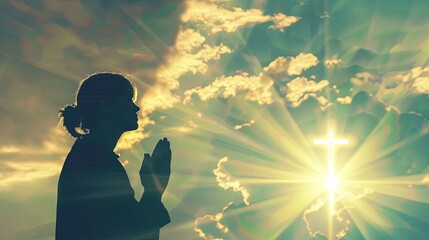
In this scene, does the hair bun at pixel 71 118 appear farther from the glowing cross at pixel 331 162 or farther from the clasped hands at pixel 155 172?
the glowing cross at pixel 331 162

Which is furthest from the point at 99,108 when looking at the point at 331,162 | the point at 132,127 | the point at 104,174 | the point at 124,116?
the point at 331,162

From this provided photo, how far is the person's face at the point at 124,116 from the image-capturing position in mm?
6127

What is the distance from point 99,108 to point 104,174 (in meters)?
0.69

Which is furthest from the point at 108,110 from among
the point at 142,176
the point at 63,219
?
the point at 63,219

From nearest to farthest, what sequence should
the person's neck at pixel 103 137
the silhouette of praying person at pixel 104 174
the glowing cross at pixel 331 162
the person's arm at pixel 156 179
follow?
the silhouette of praying person at pixel 104 174
the person's arm at pixel 156 179
the person's neck at pixel 103 137
the glowing cross at pixel 331 162

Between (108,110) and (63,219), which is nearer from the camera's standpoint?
(63,219)

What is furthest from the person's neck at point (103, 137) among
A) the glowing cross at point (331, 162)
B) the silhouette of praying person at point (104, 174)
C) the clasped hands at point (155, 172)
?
the glowing cross at point (331, 162)

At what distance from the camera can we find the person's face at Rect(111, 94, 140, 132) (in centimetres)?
613

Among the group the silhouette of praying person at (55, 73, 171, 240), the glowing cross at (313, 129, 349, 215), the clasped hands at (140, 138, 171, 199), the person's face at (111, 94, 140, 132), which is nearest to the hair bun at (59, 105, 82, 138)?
the silhouette of praying person at (55, 73, 171, 240)

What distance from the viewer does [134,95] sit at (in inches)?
250

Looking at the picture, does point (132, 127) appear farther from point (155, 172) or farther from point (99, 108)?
point (155, 172)

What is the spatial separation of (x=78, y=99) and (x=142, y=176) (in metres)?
1.02

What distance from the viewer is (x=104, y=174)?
19.3ft

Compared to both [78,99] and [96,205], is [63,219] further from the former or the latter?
[78,99]
